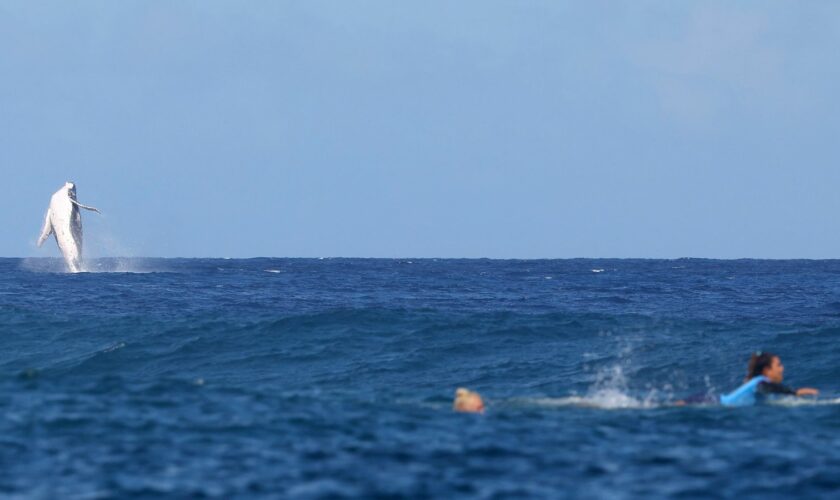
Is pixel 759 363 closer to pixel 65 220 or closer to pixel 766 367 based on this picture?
pixel 766 367

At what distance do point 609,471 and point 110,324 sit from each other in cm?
2321

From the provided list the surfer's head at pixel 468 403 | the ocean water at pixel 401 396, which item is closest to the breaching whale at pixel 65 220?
the ocean water at pixel 401 396

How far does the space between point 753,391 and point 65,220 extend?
1761 inches

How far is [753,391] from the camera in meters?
16.9

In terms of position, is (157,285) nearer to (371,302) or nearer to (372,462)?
(371,302)

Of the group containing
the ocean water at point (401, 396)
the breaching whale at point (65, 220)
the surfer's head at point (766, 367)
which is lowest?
the ocean water at point (401, 396)

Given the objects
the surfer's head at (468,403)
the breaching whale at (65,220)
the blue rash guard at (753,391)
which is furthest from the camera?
the breaching whale at (65,220)

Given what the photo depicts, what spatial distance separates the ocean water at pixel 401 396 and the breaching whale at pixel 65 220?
9.53 meters

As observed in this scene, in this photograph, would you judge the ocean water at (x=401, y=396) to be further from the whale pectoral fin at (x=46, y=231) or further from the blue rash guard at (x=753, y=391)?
the whale pectoral fin at (x=46, y=231)

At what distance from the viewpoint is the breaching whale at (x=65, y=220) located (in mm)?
55062

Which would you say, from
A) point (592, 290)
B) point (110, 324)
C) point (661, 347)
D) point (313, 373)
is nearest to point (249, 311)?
point (110, 324)

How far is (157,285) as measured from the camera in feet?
164

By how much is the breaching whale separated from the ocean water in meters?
9.53

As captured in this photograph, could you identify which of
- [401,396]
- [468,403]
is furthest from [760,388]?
[401,396]
